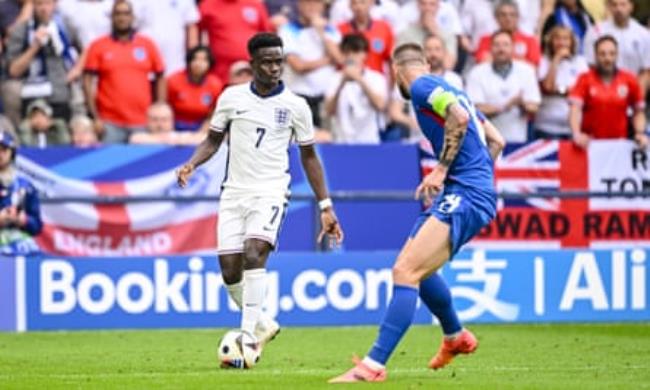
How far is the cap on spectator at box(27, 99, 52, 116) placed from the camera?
777 inches

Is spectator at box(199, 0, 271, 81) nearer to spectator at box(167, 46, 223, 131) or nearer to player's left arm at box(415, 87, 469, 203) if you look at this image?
spectator at box(167, 46, 223, 131)

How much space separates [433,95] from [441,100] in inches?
3.4

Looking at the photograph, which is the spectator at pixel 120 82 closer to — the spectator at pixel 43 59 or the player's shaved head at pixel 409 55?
the spectator at pixel 43 59

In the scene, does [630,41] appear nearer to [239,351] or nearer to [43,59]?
[43,59]

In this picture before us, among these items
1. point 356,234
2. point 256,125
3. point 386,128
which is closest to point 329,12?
point 386,128

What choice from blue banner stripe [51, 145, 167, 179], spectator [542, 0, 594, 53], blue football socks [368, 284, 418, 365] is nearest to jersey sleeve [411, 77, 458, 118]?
blue football socks [368, 284, 418, 365]

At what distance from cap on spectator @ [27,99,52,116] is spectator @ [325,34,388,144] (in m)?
3.23

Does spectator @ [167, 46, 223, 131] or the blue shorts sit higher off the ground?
spectator @ [167, 46, 223, 131]

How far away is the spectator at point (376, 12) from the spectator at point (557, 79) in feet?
6.26

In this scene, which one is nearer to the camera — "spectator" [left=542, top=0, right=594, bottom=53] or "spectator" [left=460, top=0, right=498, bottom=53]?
"spectator" [left=460, top=0, right=498, bottom=53]

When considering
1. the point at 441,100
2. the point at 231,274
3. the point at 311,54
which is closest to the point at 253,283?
the point at 231,274

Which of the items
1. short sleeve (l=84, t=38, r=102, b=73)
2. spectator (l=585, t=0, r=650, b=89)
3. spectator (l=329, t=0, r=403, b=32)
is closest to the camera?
short sleeve (l=84, t=38, r=102, b=73)

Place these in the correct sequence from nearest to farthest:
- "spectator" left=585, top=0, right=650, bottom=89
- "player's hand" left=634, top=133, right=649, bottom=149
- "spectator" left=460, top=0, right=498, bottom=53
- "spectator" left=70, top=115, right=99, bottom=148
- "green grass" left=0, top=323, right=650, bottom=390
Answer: "green grass" left=0, top=323, right=650, bottom=390 < "spectator" left=70, top=115, right=99, bottom=148 < "player's hand" left=634, top=133, right=649, bottom=149 < "spectator" left=460, top=0, right=498, bottom=53 < "spectator" left=585, top=0, right=650, bottom=89

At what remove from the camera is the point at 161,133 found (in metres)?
19.6
